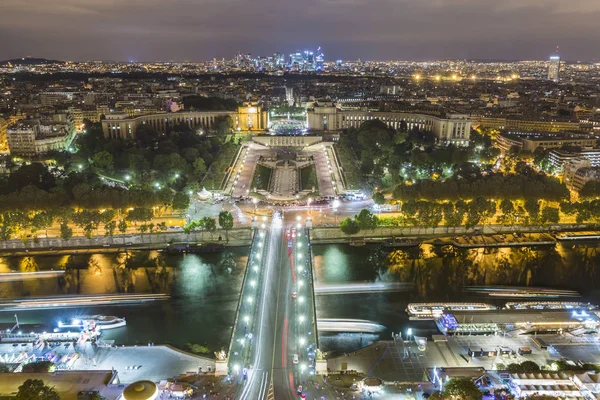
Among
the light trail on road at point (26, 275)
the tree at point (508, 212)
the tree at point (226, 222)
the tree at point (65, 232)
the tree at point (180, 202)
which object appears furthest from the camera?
the tree at point (180, 202)

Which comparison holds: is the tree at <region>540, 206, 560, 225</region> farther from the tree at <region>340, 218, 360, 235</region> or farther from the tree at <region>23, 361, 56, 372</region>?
the tree at <region>23, 361, 56, 372</region>

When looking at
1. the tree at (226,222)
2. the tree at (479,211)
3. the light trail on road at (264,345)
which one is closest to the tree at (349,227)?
the light trail on road at (264,345)

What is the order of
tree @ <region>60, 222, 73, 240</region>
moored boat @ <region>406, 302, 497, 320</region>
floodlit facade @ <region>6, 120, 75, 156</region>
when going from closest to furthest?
1. moored boat @ <region>406, 302, 497, 320</region>
2. tree @ <region>60, 222, 73, 240</region>
3. floodlit facade @ <region>6, 120, 75, 156</region>

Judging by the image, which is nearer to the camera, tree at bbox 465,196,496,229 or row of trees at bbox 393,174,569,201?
tree at bbox 465,196,496,229

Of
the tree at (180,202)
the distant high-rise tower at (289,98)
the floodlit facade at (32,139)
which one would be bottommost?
the tree at (180,202)

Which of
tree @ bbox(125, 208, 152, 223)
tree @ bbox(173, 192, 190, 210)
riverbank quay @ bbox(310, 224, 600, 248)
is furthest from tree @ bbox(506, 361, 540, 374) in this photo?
tree @ bbox(173, 192, 190, 210)

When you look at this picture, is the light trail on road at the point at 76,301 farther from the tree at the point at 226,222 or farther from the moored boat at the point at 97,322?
the tree at the point at 226,222

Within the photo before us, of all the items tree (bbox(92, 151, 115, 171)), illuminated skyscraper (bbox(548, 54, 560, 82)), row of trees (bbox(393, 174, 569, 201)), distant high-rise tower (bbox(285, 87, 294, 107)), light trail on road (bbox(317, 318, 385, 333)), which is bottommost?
light trail on road (bbox(317, 318, 385, 333))
